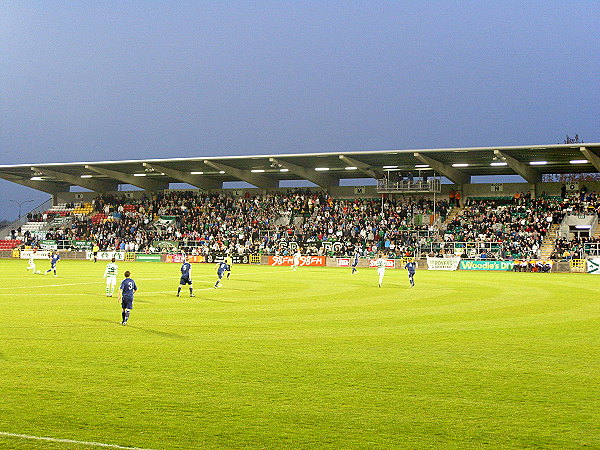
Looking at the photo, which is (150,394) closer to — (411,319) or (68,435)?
(68,435)

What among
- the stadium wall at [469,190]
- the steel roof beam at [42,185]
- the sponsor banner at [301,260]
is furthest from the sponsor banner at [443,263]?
the steel roof beam at [42,185]

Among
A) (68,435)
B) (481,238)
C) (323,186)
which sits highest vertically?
(323,186)

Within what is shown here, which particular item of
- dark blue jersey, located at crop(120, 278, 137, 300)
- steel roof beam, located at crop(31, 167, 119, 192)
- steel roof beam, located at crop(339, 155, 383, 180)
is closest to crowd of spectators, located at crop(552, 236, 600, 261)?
steel roof beam, located at crop(339, 155, 383, 180)

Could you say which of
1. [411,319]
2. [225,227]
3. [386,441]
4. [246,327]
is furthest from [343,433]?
[225,227]

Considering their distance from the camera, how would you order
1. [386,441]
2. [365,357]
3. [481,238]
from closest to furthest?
[386,441] → [365,357] → [481,238]

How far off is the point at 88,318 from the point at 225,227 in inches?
2156

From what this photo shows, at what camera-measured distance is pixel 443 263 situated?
194 feet

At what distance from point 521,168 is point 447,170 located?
7.10 metres

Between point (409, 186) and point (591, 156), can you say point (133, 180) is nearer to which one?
point (409, 186)

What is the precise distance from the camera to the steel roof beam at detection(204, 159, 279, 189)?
233 feet

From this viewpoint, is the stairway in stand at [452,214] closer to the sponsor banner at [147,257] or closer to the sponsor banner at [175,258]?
the sponsor banner at [175,258]

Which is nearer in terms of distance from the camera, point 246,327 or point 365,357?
point 365,357

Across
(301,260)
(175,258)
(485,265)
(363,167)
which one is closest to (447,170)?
(363,167)

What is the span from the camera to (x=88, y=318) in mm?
20203
